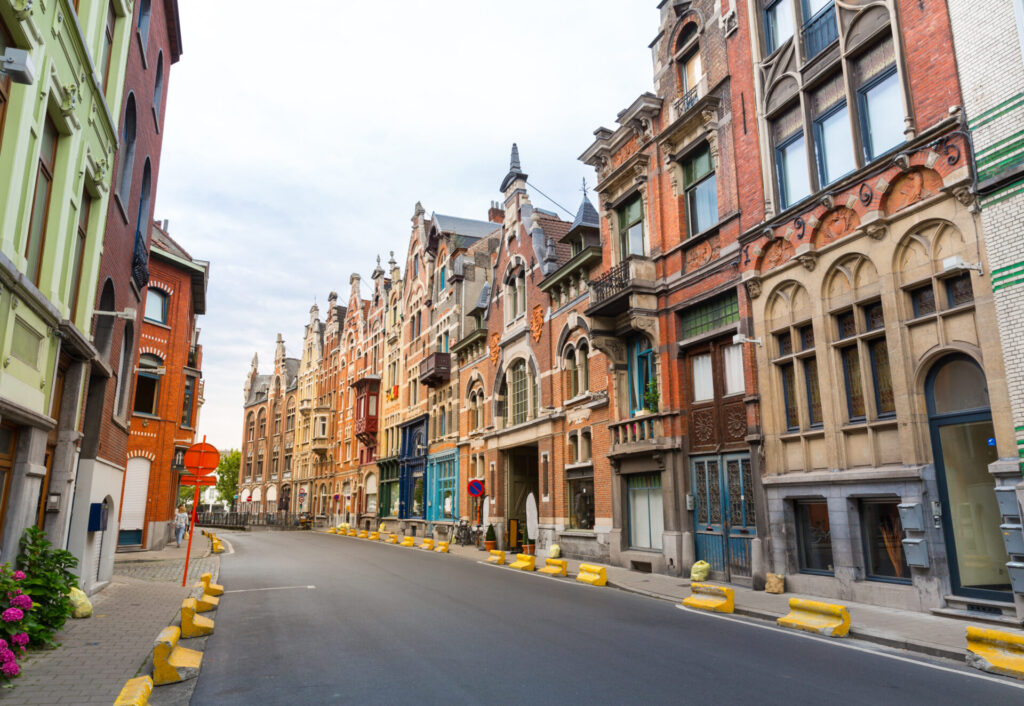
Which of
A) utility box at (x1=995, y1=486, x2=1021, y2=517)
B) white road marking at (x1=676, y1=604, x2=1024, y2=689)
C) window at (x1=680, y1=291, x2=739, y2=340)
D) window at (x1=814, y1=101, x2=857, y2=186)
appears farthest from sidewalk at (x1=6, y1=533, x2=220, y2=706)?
window at (x1=814, y1=101, x2=857, y2=186)

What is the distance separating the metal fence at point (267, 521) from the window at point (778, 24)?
53.2 metres

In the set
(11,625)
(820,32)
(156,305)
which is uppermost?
(820,32)

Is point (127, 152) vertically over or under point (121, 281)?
over

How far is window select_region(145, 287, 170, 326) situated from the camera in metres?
29.2

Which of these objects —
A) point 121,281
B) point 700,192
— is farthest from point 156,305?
point 700,192

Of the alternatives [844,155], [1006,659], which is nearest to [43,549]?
[1006,659]

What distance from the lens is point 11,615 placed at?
671 centimetres

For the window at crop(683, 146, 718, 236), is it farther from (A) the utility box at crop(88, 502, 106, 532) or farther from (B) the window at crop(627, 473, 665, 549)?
(A) the utility box at crop(88, 502, 106, 532)

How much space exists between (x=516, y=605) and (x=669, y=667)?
5.07m

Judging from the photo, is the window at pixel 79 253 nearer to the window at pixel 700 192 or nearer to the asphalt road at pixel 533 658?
the asphalt road at pixel 533 658

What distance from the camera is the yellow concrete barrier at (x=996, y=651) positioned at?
24.1 ft

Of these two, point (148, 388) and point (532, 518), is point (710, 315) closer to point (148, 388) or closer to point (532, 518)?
point (532, 518)

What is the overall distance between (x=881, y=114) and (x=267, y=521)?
65.9 m

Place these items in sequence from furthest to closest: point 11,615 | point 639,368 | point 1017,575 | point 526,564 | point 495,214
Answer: point 495,214, point 639,368, point 526,564, point 1017,575, point 11,615
